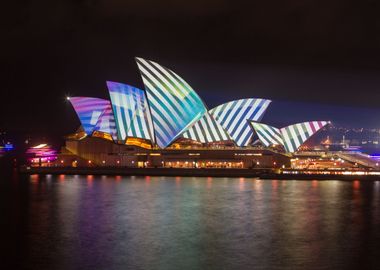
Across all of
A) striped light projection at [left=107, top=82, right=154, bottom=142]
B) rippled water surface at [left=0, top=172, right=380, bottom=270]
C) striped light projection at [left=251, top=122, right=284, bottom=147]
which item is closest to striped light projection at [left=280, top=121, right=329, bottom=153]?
striped light projection at [left=251, top=122, right=284, bottom=147]

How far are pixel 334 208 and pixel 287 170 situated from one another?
49.6ft

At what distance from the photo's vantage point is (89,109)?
38156mm

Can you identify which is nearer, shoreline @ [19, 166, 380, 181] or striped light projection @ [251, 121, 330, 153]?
shoreline @ [19, 166, 380, 181]

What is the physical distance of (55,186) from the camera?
28891mm

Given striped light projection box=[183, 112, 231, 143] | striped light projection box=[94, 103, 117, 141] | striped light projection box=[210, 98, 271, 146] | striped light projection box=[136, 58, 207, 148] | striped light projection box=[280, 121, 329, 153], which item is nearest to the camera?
striped light projection box=[136, 58, 207, 148]

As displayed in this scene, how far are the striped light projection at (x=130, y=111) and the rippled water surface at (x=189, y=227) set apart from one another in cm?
870

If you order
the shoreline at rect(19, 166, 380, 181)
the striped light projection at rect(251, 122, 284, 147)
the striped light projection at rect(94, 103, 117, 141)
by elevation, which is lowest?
the shoreline at rect(19, 166, 380, 181)

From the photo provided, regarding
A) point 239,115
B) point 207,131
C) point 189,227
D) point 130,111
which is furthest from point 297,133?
point 189,227

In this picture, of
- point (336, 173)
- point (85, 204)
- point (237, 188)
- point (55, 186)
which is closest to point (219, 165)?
point (336, 173)

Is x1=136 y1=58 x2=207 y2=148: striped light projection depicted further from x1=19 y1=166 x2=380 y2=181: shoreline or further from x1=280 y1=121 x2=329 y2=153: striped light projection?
x1=280 y1=121 x2=329 y2=153: striped light projection

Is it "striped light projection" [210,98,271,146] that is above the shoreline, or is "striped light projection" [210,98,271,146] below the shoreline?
above

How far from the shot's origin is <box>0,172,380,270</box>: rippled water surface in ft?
46.5

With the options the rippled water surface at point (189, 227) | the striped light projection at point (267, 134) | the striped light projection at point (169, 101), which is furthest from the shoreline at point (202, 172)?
the rippled water surface at point (189, 227)

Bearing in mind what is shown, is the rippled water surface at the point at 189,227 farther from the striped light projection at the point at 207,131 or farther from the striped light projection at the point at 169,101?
the striped light projection at the point at 207,131
